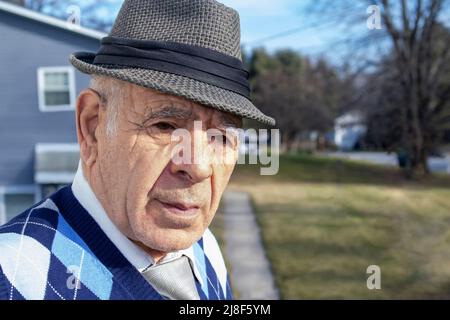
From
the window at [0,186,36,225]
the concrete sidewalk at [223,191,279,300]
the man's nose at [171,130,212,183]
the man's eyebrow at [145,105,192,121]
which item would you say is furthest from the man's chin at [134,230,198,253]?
the window at [0,186,36,225]

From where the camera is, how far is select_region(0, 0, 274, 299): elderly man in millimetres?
841

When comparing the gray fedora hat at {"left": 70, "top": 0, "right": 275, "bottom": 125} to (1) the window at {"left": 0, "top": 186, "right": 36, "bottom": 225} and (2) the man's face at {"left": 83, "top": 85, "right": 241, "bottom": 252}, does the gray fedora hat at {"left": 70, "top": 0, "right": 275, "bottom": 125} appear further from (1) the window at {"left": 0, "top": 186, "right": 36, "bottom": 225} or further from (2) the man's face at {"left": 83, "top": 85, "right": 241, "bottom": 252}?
(1) the window at {"left": 0, "top": 186, "right": 36, "bottom": 225}

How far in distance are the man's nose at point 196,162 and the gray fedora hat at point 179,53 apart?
0.07m

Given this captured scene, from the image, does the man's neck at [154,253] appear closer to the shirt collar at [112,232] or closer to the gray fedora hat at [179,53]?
the shirt collar at [112,232]

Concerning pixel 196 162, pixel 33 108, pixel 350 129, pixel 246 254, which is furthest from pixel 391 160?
pixel 196 162

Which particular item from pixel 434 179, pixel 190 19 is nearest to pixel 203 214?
pixel 190 19

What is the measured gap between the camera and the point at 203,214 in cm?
92

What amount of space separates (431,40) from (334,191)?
3.95 meters

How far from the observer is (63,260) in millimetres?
861

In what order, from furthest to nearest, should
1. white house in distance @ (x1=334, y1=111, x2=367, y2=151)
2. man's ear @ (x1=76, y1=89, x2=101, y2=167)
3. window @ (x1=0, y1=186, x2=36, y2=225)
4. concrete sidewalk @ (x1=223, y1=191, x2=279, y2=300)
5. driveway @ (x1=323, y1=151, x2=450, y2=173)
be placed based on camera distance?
1. driveway @ (x1=323, y1=151, x2=450, y2=173)
2. white house in distance @ (x1=334, y1=111, x2=367, y2=151)
3. window @ (x1=0, y1=186, x2=36, y2=225)
4. concrete sidewalk @ (x1=223, y1=191, x2=279, y2=300)
5. man's ear @ (x1=76, y1=89, x2=101, y2=167)

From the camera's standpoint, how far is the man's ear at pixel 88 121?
0.92m

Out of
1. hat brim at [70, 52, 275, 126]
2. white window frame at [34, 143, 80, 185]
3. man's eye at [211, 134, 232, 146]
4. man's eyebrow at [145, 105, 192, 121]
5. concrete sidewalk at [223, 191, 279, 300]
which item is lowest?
concrete sidewalk at [223, 191, 279, 300]
